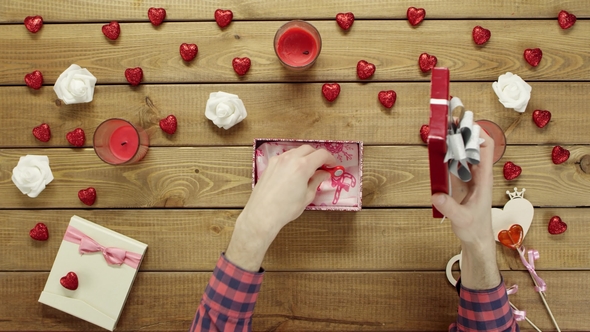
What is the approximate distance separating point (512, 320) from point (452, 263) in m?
0.32

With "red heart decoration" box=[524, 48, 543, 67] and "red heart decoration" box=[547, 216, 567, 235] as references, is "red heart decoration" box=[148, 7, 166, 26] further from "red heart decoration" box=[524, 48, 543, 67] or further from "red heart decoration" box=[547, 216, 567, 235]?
"red heart decoration" box=[547, 216, 567, 235]

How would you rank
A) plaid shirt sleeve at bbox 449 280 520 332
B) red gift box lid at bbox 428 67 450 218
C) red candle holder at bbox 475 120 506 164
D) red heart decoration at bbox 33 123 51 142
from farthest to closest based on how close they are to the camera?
red heart decoration at bbox 33 123 51 142
red candle holder at bbox 475 120 506 164
plaid shirt sleeve at bbox 449 280 520 332
red gift box lid at bbox 428 67 450 218

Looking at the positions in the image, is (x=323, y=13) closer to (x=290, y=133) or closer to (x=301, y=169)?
(x=290, y=133)

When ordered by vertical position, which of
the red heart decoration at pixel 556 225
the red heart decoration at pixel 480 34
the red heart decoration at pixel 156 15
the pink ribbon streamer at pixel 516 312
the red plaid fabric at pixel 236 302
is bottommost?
the pink ribbon streamer at pixel 516 312

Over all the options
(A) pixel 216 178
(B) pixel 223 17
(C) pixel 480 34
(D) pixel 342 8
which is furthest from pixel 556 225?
(B) pixel 223 17

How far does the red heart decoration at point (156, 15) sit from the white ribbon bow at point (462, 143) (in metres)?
1.04

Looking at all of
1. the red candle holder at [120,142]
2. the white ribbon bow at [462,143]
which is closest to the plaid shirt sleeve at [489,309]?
the white ribbon bow at [462,143]

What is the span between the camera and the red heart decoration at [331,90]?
154cm

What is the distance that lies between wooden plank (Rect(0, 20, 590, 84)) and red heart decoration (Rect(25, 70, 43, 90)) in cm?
26

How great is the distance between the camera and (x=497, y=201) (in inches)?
62.0

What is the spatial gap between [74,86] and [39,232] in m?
0.52

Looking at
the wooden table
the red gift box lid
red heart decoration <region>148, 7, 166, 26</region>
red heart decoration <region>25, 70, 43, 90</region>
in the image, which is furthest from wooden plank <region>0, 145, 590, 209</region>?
the red gift box lid

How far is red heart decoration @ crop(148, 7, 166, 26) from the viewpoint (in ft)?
5.14

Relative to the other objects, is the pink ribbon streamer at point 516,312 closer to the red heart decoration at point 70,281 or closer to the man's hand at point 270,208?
the man's hand at point 270,208
